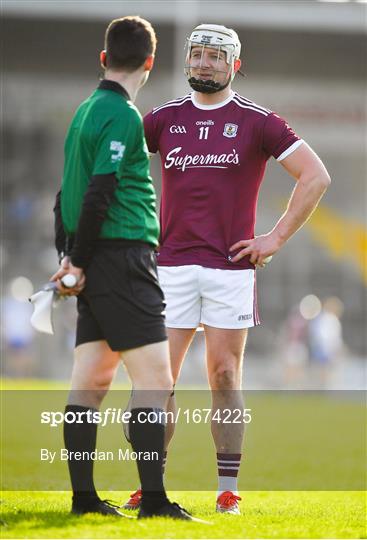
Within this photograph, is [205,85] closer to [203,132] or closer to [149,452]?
[203,132]

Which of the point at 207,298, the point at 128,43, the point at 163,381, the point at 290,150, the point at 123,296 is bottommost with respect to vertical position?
the point at 163,381

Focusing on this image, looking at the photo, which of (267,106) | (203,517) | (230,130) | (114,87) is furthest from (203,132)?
(267,106)

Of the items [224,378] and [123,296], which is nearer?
[123,296]

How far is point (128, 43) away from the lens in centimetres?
498

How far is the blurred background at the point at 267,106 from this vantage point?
30.3 meters

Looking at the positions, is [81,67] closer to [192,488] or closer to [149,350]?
[192,488]

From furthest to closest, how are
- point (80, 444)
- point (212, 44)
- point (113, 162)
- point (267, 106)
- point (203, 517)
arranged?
point (267, 106) → point (212, 44) → point (203, 517) → point (80, 444) → point (113, 162)

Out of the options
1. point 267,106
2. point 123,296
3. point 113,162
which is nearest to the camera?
point 113,162

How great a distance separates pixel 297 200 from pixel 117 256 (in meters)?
1.33

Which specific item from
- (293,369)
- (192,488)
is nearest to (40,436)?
(192,488)

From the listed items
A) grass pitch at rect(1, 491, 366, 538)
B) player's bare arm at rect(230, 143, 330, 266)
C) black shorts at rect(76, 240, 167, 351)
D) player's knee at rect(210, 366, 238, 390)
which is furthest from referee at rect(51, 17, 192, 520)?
player's bare arm at rect(230, 143, 330, 266)

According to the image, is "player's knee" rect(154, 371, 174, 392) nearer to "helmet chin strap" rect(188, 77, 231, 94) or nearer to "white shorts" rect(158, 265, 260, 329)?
"white shorts" rect(158, 265, 260, 329)

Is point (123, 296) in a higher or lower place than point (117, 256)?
lower

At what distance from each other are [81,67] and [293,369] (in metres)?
12.6
